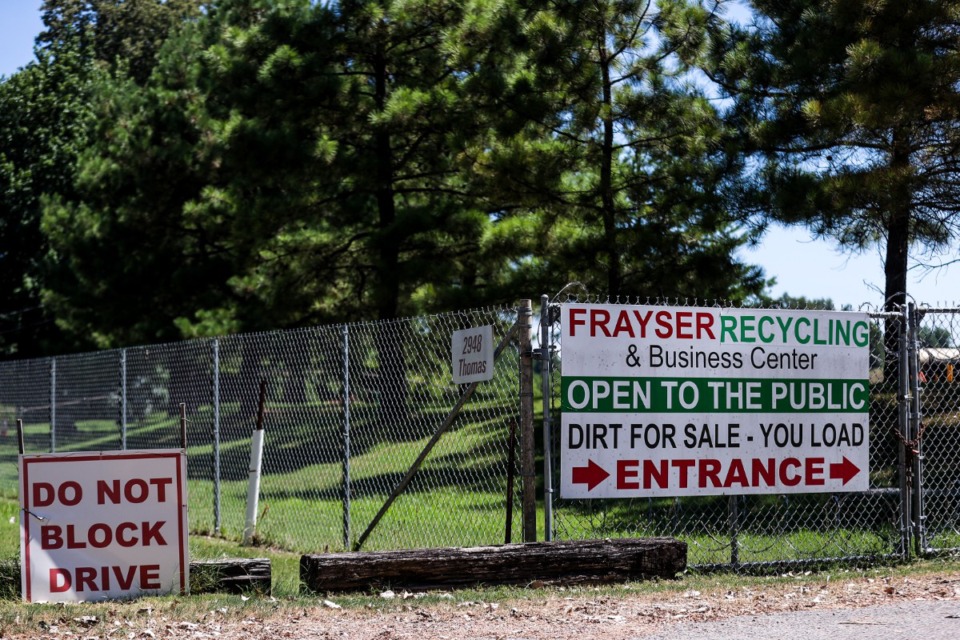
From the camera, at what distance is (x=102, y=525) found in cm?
745

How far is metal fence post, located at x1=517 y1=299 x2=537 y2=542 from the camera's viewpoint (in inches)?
313

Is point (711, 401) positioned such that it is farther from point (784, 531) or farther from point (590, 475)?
point (784, 531)

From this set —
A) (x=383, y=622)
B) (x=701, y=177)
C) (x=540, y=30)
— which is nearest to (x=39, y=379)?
(x=540, y=30)

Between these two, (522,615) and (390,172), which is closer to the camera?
(522,615)

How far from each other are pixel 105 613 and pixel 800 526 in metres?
6.52

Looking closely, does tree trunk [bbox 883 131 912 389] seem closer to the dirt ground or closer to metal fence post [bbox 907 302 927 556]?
metal fence post [bbox 907 302 927 556]

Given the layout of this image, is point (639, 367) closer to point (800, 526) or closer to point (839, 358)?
point (839, 358)

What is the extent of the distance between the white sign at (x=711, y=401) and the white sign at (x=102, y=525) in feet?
8.50

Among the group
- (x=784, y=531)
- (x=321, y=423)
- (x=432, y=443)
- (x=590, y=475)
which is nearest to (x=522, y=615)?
(x=590, y=475)

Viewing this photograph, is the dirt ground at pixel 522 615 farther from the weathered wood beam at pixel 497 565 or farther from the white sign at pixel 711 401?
the white sign at pixel 711 401

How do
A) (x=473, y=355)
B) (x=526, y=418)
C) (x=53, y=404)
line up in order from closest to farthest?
(x=526, y=418), (x=473, y=355), (x=53, y=404)

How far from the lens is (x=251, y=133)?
70.1 feet

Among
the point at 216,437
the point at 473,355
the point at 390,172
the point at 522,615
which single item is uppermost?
the point at 390,172

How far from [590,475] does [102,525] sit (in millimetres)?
3194
